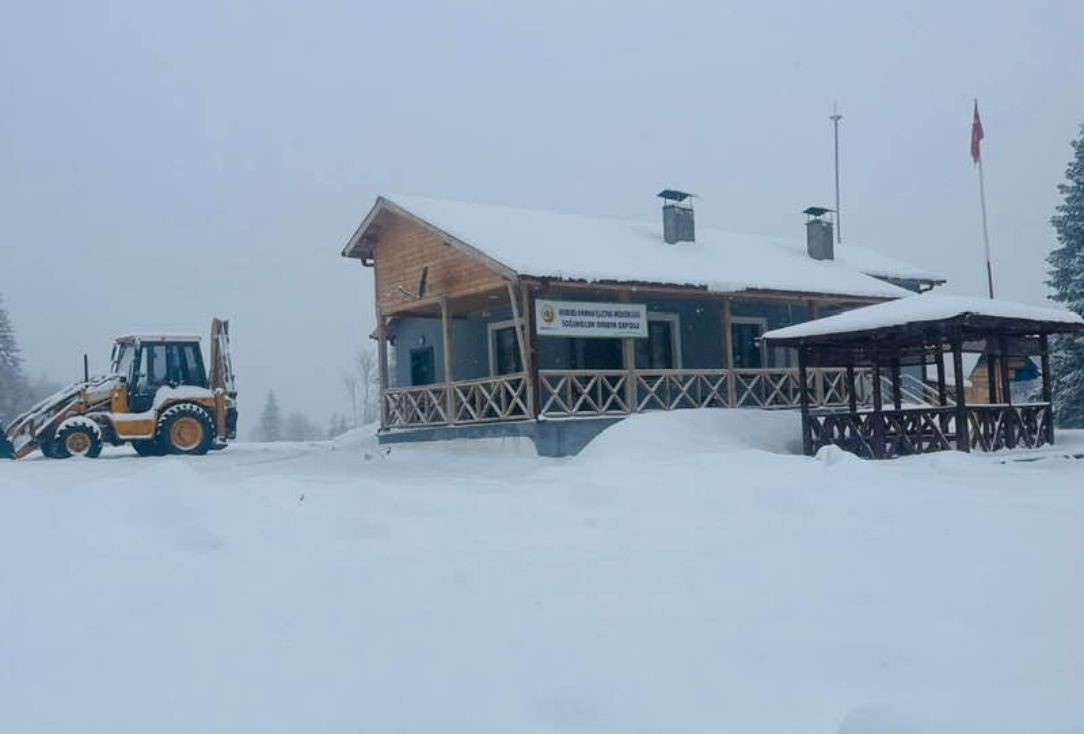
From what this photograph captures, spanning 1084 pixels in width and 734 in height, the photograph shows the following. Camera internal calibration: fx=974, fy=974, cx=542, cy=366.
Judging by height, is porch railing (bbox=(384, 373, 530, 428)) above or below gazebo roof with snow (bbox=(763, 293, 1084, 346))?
below

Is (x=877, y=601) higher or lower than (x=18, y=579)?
lower

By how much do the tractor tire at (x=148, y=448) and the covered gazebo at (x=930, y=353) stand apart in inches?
523

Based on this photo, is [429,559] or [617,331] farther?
[617,331]

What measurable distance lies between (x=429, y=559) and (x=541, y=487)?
478 cm

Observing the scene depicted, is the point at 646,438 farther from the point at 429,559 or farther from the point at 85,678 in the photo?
the point at 85,678

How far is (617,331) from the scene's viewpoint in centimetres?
1792

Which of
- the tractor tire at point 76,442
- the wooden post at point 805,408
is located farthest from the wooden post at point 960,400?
the tractor tire at point 76,442

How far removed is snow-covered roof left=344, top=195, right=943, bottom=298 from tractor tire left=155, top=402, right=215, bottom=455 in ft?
16.3

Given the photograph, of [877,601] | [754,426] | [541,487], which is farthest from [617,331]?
[877,601]

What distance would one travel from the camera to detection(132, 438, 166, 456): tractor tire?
69.3 ft

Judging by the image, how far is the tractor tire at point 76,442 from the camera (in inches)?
781

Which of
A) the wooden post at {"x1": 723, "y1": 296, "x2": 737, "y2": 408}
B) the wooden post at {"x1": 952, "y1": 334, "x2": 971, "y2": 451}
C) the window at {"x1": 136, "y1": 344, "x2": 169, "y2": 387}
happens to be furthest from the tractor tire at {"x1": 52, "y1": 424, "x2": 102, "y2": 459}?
the wooden post at {"x1": 952, "y1": 334, "x2": 971, "y2": 451}

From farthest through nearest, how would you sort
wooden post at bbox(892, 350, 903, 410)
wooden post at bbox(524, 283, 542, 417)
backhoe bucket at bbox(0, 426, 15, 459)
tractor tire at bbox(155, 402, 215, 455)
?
1. tractor tire at bbox(155, 402, 215, 455)
2. backhoe bucket at bbox(0, 426, 15, 459)
3. wooden post at bbox(892, 350, 903, 410)
4. wooden post at bbox(524, 283, 542, 417)

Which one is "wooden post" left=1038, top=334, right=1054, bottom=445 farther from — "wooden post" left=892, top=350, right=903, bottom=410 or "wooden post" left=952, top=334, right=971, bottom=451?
"wooden post" left=952, top=334, right=971, bottom=451
